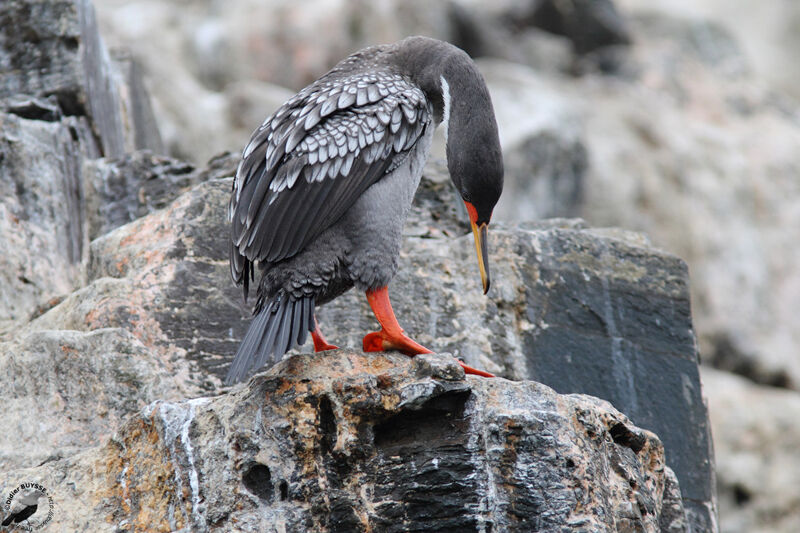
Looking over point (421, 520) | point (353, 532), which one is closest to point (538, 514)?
point (421, 520)

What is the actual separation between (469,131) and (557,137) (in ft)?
29.3

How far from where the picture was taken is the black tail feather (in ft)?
13.1

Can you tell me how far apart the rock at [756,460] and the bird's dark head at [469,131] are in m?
8.14

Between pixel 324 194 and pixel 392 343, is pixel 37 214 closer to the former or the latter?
pixel 324 194

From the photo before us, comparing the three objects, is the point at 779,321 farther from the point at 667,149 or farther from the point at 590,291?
the point at 590,291

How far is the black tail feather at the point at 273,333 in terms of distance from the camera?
3992 millimetres

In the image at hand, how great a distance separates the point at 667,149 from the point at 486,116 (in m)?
10.1

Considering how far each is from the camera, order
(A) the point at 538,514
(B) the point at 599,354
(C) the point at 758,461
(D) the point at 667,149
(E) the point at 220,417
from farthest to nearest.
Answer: (D) the point at 667,149 < (C) the point at 758,461 < (B) the point at 599,354 < (E) the point at 220,417 < (A) the point at 538,514

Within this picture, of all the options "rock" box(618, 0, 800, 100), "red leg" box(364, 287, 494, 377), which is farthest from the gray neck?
"rock" box(618, 0, 800, 100)

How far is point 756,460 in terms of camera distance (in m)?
11.8

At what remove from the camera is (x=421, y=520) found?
11.9 ft

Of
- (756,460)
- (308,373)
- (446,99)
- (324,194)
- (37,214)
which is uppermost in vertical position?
(446,99)

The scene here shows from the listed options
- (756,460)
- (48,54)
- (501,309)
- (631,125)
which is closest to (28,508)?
(501,309)

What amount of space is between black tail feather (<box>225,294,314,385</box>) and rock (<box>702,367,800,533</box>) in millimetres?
8714
